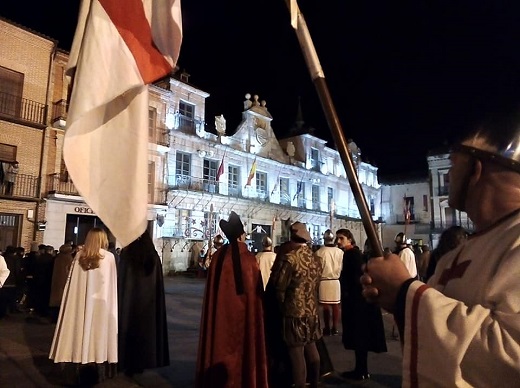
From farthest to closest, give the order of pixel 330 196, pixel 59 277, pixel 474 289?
pixel 330 196
pixel 59 277
pixel 474 289

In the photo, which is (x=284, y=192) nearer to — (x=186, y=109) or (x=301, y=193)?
(x=301, y=193)

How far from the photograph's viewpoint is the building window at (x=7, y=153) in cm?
1873

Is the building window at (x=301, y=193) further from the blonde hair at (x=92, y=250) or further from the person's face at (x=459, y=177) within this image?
the person's face at (x=459, y=177)

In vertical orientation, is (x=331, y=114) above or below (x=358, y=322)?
above

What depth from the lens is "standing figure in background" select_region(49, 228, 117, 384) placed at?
489 cm

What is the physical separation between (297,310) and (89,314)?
2.56m

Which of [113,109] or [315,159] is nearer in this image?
[113,109]

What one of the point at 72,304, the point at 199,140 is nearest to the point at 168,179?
the point at 199,140

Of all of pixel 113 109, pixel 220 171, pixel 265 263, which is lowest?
pixel 265 263

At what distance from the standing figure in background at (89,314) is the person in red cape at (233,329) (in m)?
1.50

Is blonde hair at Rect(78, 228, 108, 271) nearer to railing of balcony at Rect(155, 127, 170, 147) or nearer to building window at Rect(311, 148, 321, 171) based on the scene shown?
railing of balcony at Rect(155, 127, 170, 147)

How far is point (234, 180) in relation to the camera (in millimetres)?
29781

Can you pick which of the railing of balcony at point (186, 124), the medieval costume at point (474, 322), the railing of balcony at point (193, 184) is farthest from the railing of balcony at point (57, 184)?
the medieval costume at point (474, 322)

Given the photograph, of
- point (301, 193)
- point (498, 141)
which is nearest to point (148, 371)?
point (498, 141)
